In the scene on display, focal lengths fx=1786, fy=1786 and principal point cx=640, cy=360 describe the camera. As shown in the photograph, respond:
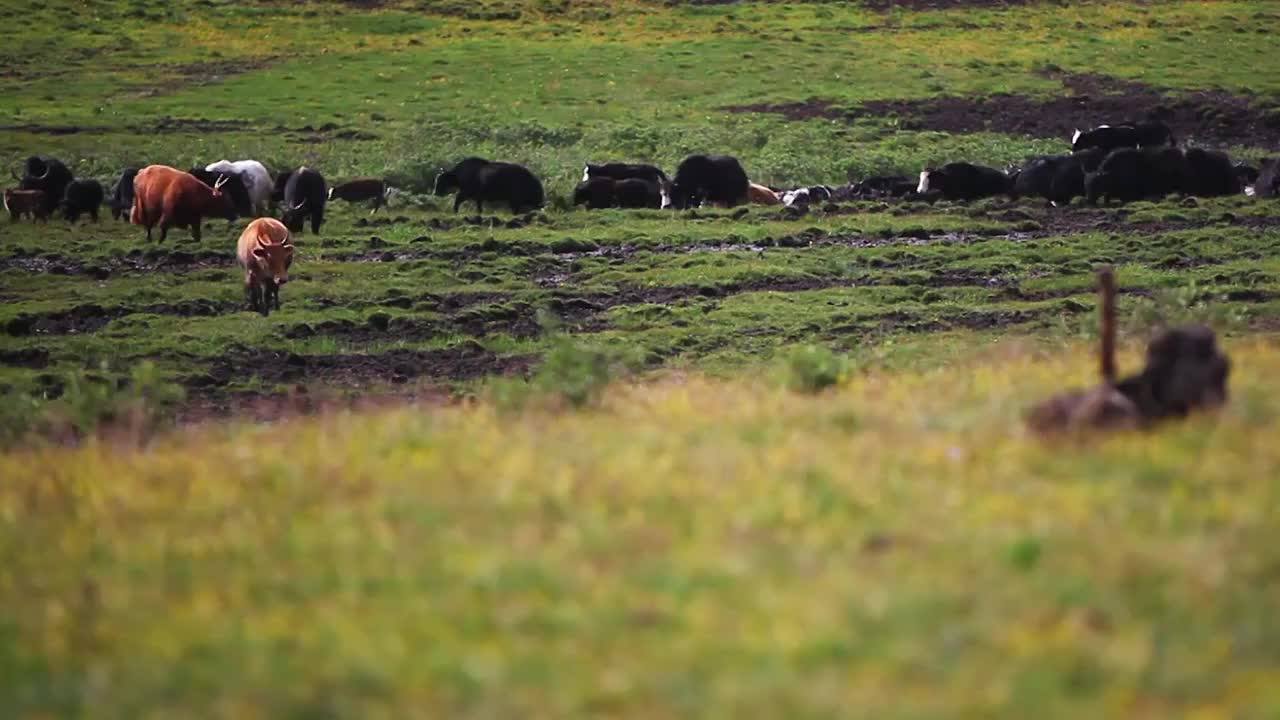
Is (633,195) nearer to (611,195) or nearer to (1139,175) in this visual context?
(611,195)

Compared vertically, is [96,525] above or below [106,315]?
above

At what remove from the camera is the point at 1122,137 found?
3994 cm

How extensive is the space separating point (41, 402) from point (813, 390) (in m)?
7.42

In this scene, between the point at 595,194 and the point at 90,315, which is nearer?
the point at 90,315

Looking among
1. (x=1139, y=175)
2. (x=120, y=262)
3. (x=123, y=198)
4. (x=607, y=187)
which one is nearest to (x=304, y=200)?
(x=123, y=198)

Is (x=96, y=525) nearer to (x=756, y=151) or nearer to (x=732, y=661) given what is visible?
(x=732, y=661)

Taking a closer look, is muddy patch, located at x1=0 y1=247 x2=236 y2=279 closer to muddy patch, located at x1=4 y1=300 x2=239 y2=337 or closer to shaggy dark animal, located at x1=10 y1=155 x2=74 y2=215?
muddy patch, located at x1=4 y1=300 x2=239 y2=337

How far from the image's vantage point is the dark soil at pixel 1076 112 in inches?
1822

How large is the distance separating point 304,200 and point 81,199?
4248mm

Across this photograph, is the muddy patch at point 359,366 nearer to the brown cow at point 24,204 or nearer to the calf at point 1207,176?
the brown cow at point 24,204

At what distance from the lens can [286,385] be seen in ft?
57.6

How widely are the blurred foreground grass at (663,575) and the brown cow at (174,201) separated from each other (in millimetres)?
18302

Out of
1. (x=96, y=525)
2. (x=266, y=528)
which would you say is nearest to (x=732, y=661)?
(x=266, y=528)

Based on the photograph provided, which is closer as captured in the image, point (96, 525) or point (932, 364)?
point (96, 525)
